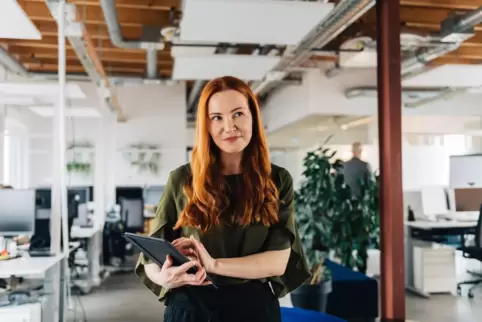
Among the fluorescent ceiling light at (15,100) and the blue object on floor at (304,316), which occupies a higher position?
the fluorescent ceiling light at (15,100)

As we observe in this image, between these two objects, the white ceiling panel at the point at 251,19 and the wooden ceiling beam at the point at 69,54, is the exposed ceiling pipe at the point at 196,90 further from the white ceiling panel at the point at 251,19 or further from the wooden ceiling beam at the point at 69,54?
the white ceiling panel at the point at 251,19

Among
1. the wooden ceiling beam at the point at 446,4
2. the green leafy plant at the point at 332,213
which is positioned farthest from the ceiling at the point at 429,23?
the green leafy plant at the point at 332,213

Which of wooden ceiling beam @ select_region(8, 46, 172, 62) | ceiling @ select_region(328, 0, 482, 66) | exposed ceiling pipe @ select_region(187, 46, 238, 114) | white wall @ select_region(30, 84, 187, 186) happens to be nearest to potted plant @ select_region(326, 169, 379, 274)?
ceiling @ select_region(328, 0, 482, 66)

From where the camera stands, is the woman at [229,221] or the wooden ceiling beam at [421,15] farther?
the wooden ceiling beam at [421,15]

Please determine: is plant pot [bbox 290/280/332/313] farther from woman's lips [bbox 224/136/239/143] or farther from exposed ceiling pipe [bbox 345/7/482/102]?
woman's lips [bbox 224/136/239/143]

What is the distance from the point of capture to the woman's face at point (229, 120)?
1302 mm

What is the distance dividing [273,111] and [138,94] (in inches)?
111

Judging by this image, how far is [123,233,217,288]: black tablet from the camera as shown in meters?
1.14

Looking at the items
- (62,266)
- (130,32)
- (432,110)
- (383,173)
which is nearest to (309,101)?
(432,110)

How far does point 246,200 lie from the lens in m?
1.29

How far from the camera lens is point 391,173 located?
3.90 m

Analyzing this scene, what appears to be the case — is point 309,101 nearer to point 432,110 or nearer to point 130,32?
point 432,110

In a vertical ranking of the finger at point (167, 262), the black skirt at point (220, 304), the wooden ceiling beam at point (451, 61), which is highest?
the wooden ceiling beam at point (451, 61)

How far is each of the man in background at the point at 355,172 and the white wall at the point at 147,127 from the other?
5250mm
